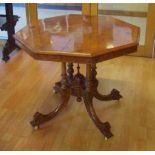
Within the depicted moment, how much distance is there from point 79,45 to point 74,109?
28.7 inches

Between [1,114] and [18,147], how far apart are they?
16.8 inches

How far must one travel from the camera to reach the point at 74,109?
91.0 inches

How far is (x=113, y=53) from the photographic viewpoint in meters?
1.69

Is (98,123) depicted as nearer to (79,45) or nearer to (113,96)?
(113,96)

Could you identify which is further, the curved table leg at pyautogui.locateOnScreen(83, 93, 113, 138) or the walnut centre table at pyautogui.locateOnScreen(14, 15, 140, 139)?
the curved table leg at pyautogui.locateOnScreen(83, 93, 113, 138)

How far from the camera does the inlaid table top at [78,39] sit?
5.44 feet

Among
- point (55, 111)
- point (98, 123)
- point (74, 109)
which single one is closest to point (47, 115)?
point (55, 111)

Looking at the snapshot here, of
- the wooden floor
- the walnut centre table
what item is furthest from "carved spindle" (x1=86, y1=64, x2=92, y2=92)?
the wooden floor

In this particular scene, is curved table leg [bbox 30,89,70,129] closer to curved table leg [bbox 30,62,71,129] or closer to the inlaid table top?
curved table leg [bbox 30,62,71,129]

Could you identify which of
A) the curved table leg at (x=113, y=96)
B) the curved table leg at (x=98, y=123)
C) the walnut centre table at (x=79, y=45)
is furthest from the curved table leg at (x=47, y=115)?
the curved table leg at (x=113, y=96)

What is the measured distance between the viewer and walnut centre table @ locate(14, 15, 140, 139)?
5.46ft

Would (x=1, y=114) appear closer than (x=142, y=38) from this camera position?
Yes

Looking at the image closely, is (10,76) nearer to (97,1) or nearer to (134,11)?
(97,1)
